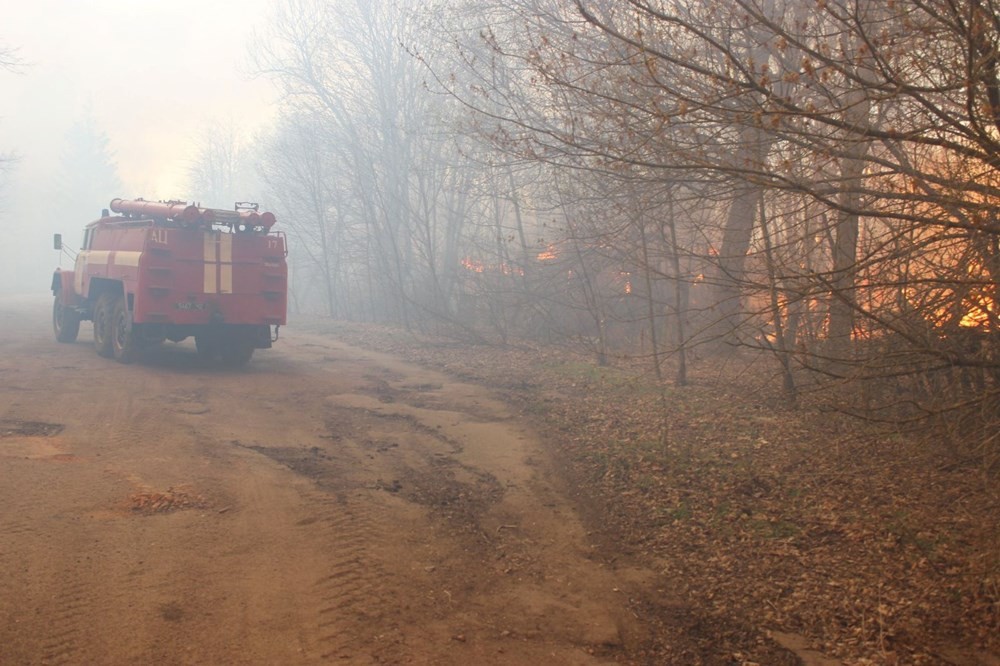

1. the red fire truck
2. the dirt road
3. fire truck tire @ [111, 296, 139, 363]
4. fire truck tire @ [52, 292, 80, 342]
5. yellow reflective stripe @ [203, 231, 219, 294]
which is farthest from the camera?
fire truck tire @ [52, 292, 80, 342]

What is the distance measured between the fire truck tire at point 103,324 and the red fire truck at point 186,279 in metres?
0.02

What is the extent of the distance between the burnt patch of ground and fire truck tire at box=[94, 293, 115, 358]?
9.01m

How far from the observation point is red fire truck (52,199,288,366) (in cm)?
1376

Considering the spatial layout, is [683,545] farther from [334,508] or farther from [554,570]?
[334,508]

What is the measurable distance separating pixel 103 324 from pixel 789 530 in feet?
43.8

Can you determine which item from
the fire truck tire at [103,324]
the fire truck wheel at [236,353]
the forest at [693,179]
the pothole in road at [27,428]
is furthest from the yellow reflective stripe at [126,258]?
the forest at [693,179]

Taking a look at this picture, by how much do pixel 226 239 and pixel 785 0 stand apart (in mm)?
9633

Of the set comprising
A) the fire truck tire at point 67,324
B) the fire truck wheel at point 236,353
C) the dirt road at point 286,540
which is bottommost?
the dirt road at point 286,540

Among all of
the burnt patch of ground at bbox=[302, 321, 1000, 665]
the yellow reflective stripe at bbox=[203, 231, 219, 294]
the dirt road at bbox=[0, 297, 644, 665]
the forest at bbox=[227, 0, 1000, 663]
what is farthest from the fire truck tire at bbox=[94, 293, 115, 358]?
the burnt patch of ground at bbox=[302, 321, 1000, 665]

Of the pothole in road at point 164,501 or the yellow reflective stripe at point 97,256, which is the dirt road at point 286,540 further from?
the yellow reflective stripe at point 97,256

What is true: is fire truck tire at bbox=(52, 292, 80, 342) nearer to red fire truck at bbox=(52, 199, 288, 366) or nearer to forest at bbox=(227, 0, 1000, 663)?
red fire truck at bbox=(52, 199, 288, 366)

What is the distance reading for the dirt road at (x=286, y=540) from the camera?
4633 millimetres

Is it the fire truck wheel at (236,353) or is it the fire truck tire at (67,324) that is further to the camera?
the fire truck tire at (67,324)

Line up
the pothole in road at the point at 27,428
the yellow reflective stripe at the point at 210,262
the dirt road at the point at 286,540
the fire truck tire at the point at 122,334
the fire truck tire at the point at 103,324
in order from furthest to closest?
the fire truck tire at the point at 103,324 < the fire truck tire at the point at 122,334 < the yellow reflective stripe at the point at 210,262 < the pothole in road at the point at 27,428 < the dirt road at the point at 286,540
